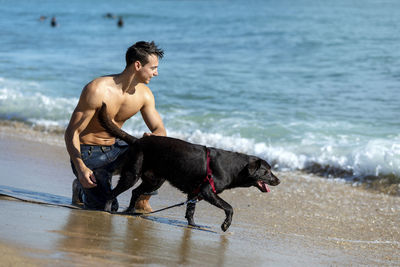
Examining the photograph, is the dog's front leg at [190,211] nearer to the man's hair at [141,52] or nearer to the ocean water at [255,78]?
the man's hair at [141,52]

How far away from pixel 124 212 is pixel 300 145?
5163 mm

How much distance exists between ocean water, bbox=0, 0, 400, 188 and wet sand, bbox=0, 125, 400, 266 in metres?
2.00

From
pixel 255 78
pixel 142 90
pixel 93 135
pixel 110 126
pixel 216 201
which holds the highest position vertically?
pixel 255 78

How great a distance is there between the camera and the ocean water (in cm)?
1020

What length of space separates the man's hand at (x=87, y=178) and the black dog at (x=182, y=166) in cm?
26

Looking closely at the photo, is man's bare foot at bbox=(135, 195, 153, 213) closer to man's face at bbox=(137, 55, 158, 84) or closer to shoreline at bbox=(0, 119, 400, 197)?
man's face at bbox=(137, 55, 158, 84)

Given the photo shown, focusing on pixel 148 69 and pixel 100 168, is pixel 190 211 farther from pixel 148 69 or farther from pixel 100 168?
pixel 148 69

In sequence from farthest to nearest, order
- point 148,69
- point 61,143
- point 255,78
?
point 255,78, point 61,143, point 148,69

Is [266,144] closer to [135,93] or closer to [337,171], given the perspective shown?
[337,171]

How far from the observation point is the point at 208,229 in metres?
5.23

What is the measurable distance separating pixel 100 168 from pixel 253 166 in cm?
142

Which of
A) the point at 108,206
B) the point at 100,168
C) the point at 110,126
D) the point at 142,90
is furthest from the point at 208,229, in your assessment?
the point at 142,90

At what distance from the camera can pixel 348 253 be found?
480 cm

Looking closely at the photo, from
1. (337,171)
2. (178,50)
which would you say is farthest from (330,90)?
(178,50)
